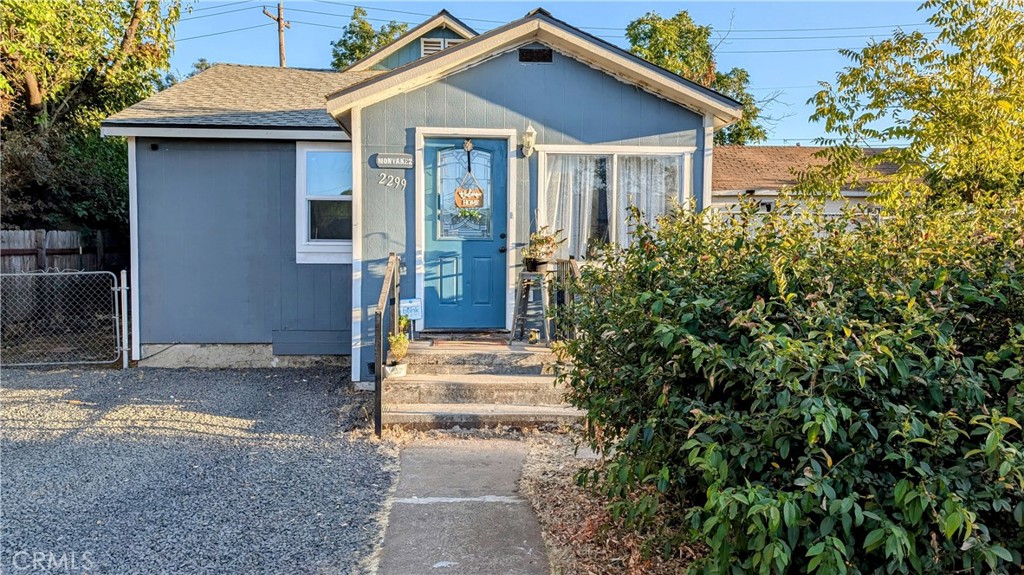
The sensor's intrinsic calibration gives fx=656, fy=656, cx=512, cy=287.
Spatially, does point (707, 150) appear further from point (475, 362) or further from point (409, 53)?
point (409, 53)

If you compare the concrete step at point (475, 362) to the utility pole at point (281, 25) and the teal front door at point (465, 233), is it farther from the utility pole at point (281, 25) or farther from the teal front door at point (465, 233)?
the utility pole at point (281, 25)

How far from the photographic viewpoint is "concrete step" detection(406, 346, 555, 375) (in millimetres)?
6320

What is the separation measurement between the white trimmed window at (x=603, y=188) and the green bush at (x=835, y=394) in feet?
14.5

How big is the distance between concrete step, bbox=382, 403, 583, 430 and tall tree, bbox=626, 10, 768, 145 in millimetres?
13525

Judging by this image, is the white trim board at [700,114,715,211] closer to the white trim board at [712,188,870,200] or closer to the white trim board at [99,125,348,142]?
the white trim board at [99,125,348,142]

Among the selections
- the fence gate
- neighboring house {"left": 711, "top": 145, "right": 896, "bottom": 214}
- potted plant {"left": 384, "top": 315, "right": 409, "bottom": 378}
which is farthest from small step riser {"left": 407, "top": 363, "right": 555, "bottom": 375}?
neighboring house {"left": 711, "top": 145, "right": 896, "bottom": 214}

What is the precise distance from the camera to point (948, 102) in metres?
6.41

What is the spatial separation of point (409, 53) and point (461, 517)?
34.8 feet

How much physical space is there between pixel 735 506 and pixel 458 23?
11.9m

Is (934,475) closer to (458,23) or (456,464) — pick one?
(456,464)

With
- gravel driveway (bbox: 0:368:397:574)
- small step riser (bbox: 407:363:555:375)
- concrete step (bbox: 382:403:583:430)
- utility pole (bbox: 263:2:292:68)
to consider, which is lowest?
gravel driveway (bbox: 0:368:397:574)

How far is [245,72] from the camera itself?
37.2 feet

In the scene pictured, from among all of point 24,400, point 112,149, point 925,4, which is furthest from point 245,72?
point 925,4

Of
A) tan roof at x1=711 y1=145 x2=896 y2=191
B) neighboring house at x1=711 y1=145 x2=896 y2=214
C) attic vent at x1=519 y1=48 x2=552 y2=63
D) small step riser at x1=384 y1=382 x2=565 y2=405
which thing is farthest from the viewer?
tan roof at x1=711 y1=145 x2=896 y2=191
